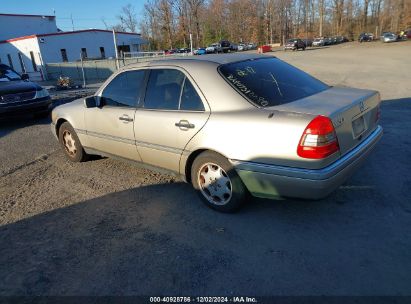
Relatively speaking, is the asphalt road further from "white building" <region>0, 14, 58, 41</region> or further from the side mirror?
"white building" <region>0, 14, 58, 41</region>

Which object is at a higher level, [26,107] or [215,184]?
[26,107]

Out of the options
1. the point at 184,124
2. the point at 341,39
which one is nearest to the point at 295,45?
the point at 341,39

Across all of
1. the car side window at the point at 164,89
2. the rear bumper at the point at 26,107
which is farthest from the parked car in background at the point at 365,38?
the car side window at the point at 164,89

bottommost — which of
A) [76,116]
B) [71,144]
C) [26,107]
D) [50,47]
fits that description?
[71,144]

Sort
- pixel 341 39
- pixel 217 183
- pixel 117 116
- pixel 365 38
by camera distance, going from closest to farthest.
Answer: pixel 217 183 → pixel 117 116 → pixel 365 38 → pixel 341 39

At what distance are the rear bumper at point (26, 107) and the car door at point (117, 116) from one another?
4.77 metres

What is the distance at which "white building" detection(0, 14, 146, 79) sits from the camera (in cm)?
3559

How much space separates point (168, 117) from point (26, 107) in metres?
6.63

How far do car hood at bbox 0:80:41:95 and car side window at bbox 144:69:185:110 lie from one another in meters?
6.21

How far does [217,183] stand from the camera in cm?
374

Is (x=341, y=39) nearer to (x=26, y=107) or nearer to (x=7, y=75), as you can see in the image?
(x=7, y=75)

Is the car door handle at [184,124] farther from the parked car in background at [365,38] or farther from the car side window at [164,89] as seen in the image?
the parked car in background at [365,38]

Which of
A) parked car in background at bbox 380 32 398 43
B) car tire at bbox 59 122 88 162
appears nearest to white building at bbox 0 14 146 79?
car tire at bbox 59 122 88 162

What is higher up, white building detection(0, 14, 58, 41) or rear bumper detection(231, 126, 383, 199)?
white building detection(0, 14, 58, 41)
